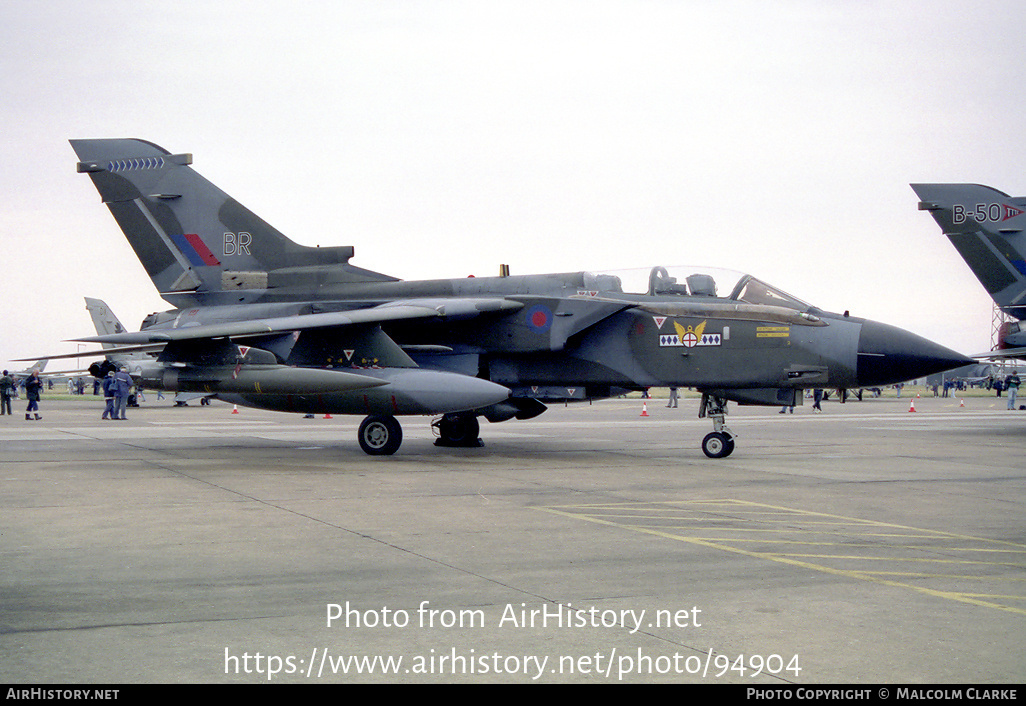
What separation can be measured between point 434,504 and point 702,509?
262cm

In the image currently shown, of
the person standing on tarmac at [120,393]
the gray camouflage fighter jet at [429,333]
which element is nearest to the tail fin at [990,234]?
the gray camouflage fighter jet at [429,333]

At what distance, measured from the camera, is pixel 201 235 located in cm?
1772

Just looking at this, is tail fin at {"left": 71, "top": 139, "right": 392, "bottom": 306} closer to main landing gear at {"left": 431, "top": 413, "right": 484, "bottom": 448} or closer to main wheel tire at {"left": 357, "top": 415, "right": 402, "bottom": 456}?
main landing gear at {"left": 431, "top": 413, "right": 484, "bottom": 448}

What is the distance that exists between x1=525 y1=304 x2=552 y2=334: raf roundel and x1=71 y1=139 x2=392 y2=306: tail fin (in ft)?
11.6

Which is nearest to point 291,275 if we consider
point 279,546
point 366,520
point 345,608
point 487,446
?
point 487,446

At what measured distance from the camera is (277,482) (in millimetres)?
11375

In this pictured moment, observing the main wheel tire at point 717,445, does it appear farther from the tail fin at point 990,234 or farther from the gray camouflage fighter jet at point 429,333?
the tail fin at point 990,234

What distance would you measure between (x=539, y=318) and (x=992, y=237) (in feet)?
42.2

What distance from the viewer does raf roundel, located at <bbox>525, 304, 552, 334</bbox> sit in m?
15.4

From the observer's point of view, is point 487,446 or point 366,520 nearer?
point 366,520

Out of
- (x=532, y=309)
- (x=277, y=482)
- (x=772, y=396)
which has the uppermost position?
→ (x=532, y=309)

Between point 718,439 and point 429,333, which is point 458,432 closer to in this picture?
point 429,333

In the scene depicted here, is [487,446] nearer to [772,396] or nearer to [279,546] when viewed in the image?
[772,396]

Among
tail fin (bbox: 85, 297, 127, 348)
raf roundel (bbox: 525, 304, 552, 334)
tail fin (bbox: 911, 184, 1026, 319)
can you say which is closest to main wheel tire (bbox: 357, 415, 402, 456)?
raf roundel (bbox: 525, 304, 552, 334)
